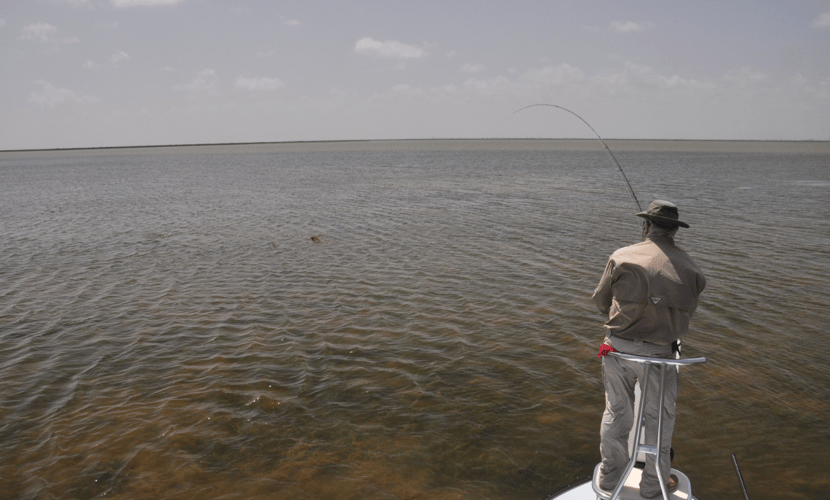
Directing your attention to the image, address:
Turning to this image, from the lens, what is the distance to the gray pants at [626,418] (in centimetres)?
387

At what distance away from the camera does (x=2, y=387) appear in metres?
7.48

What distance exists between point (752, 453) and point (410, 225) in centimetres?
1605

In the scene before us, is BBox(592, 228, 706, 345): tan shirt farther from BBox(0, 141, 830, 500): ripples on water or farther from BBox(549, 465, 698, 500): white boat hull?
BBox(0, 141, 830, 500): ripples on water

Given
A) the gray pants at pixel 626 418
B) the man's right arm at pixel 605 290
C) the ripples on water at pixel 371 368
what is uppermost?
the man's right arm at pixel 605 290

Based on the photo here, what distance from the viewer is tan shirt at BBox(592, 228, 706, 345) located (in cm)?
376

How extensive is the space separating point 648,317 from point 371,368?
4906 mm

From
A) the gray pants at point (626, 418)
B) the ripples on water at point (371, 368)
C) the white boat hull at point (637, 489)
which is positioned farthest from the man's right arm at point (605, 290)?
the ripples on water at point (371, 368)

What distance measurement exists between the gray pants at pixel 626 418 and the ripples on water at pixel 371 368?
4.00ft

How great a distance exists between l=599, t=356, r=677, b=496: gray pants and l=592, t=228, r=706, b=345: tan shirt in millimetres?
261

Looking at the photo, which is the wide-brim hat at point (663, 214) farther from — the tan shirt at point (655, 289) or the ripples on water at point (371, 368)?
the ripples on water at point (371, 368)

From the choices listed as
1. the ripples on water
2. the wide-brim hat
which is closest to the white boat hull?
the ripples on water

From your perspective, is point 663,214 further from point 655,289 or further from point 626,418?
point 626,418

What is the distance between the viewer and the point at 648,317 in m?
3.81

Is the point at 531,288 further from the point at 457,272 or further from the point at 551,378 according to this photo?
the point at 551,378
